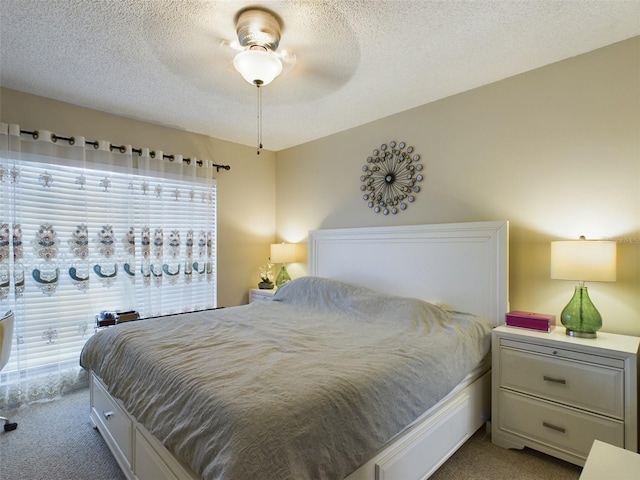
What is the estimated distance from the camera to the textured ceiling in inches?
68.1

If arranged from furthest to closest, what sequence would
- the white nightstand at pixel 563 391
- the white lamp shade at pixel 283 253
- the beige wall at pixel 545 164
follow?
the white lamp shade at pixel 283 253, the beige wall at pixel 545 164, the white nightstand at pixel 563 391

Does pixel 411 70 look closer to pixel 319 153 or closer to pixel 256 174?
pixel 319 153

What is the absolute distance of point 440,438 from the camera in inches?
68.7

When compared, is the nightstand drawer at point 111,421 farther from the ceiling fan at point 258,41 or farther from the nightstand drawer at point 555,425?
the nightstand drawer at point 555,425

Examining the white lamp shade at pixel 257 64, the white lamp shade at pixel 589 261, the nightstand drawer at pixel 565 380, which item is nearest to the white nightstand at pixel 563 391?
the nightstand drawer at pixel 565 380

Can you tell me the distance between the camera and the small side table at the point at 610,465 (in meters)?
1.04

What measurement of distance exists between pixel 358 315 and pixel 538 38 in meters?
2.22

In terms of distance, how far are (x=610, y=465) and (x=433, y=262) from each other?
1.76 m

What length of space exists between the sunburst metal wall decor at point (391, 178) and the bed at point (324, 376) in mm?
312

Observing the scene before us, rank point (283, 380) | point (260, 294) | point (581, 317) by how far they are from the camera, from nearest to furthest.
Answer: point (283, 380) → point (581, 317) → point (260, 294)

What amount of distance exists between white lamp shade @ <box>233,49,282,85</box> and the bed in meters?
1.55

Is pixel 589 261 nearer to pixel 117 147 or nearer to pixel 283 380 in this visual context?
pixel 283 380

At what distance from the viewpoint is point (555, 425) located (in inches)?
73.3

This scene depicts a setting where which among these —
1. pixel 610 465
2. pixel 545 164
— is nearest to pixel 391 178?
pixel 545 164
